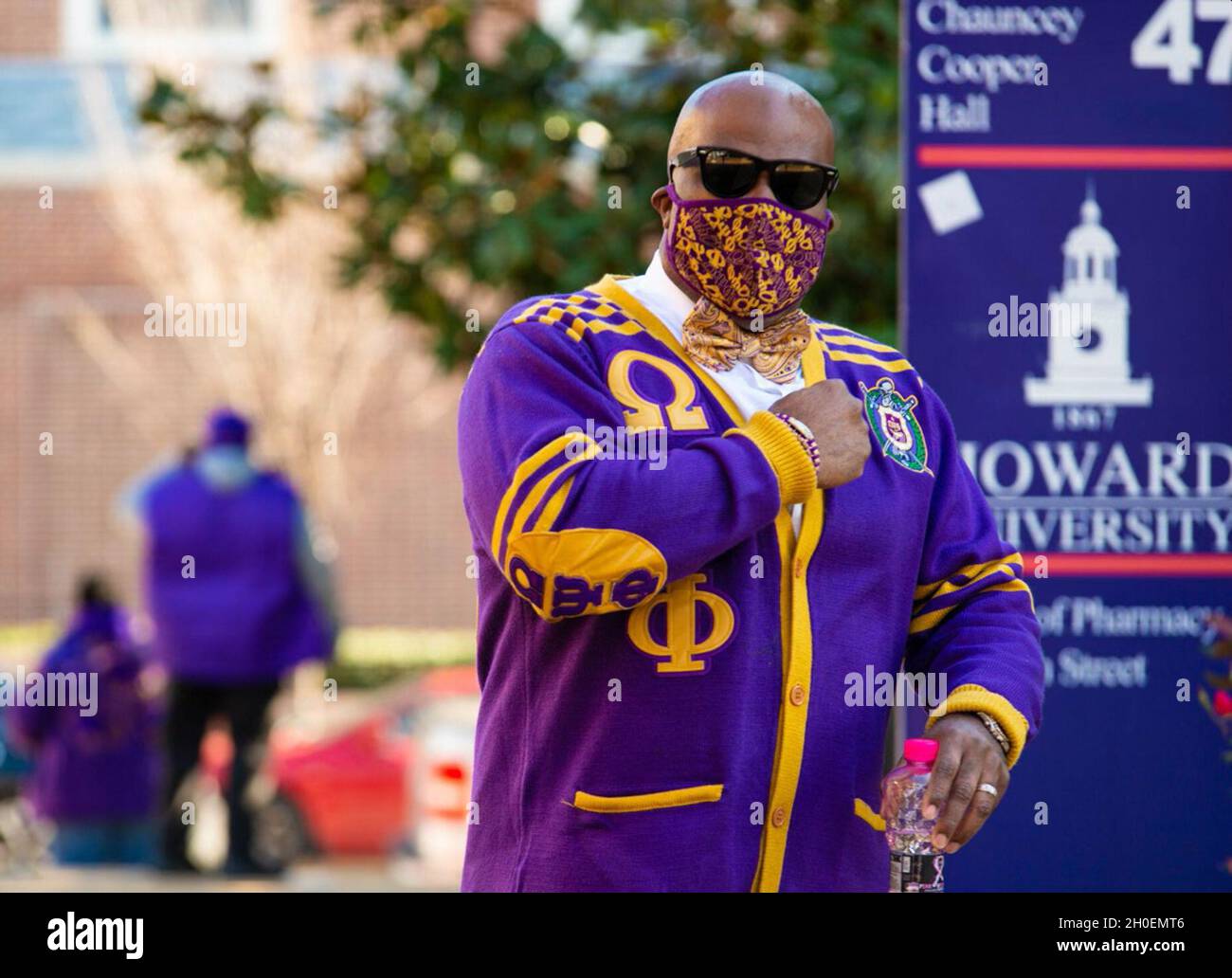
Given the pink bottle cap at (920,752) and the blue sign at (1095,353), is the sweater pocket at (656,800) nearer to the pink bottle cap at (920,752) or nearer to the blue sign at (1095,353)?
the pink bottle cap at (920,752)

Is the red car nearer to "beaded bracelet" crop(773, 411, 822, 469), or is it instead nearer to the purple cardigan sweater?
the purple cardigan sweater

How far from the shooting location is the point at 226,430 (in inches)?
342

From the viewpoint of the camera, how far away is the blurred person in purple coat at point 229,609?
836cm

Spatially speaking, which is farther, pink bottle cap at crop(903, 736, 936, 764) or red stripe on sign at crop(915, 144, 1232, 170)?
red stripe on sign at crop(915, 144, 1232, 170)

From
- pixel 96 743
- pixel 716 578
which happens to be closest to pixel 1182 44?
pixel 716 578

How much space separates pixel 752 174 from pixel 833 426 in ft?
1.57

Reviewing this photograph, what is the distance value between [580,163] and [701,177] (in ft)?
14.9

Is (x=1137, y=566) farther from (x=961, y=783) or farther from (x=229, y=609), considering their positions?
(x=229, y=609)

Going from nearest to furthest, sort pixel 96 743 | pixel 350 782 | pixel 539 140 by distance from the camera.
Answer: pixel 539 140 → pixel 96 743 → pixel 350 782

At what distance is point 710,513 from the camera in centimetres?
285

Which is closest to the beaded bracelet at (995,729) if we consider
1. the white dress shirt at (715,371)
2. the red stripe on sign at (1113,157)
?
the white dress shirt at (715,371)

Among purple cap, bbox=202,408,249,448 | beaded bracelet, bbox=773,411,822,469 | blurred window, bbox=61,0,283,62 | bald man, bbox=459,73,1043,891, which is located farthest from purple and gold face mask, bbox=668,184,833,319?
blurred window, bbox=61,0,283,62

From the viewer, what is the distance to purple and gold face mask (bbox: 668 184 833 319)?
3197 millimetres

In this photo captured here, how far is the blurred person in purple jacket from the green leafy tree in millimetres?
2271
